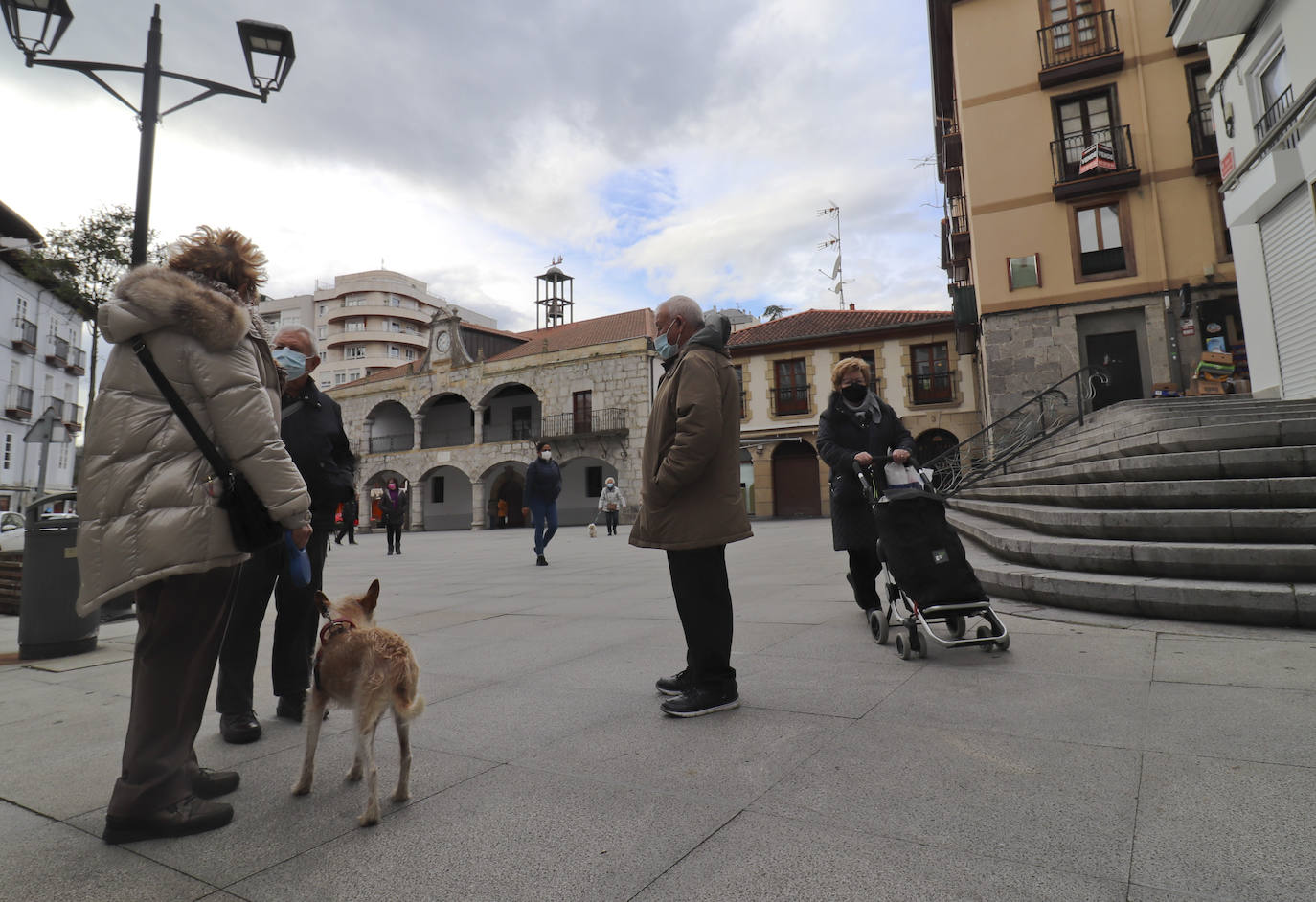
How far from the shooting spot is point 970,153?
706 inches

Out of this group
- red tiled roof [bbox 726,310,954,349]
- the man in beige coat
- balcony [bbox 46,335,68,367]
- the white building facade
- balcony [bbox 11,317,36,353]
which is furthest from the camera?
balcony [bbox 46,335,68,367]

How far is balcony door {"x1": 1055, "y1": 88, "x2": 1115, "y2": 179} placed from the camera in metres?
16.9

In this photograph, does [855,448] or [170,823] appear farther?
[855,448]

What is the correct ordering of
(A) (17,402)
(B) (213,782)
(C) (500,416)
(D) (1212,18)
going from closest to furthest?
1. (B) (213,782)
2. (D) (1212,18)
3. (A) (17,402)
4. (C) (500,416)

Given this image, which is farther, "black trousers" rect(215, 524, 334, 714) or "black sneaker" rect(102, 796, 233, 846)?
"black trousers" rect(215, 524, 334, 714)

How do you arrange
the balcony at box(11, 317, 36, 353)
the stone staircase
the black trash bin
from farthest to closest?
the balcony at box(11, 317, 36, 353)
the black trash bin
the stone staircase

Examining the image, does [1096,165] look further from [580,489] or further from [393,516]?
[580,489]

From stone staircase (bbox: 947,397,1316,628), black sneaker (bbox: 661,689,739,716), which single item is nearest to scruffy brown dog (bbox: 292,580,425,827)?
black sneaker (bbox: 661,689,739,716)

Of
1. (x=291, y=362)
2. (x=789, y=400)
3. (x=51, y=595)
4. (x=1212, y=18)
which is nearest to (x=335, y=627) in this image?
(x=291, y=362)

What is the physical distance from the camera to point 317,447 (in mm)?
3172

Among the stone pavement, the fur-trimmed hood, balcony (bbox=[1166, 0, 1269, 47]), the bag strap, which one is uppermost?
balcony (bbox=[1166, 0, 1269, 47])

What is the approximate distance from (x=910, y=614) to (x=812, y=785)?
177 cm

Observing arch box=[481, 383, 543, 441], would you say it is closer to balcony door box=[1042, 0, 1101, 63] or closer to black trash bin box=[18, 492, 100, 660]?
balcony door box=[1042, 0, 1101, 63]

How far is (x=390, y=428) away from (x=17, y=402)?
1466 cm
